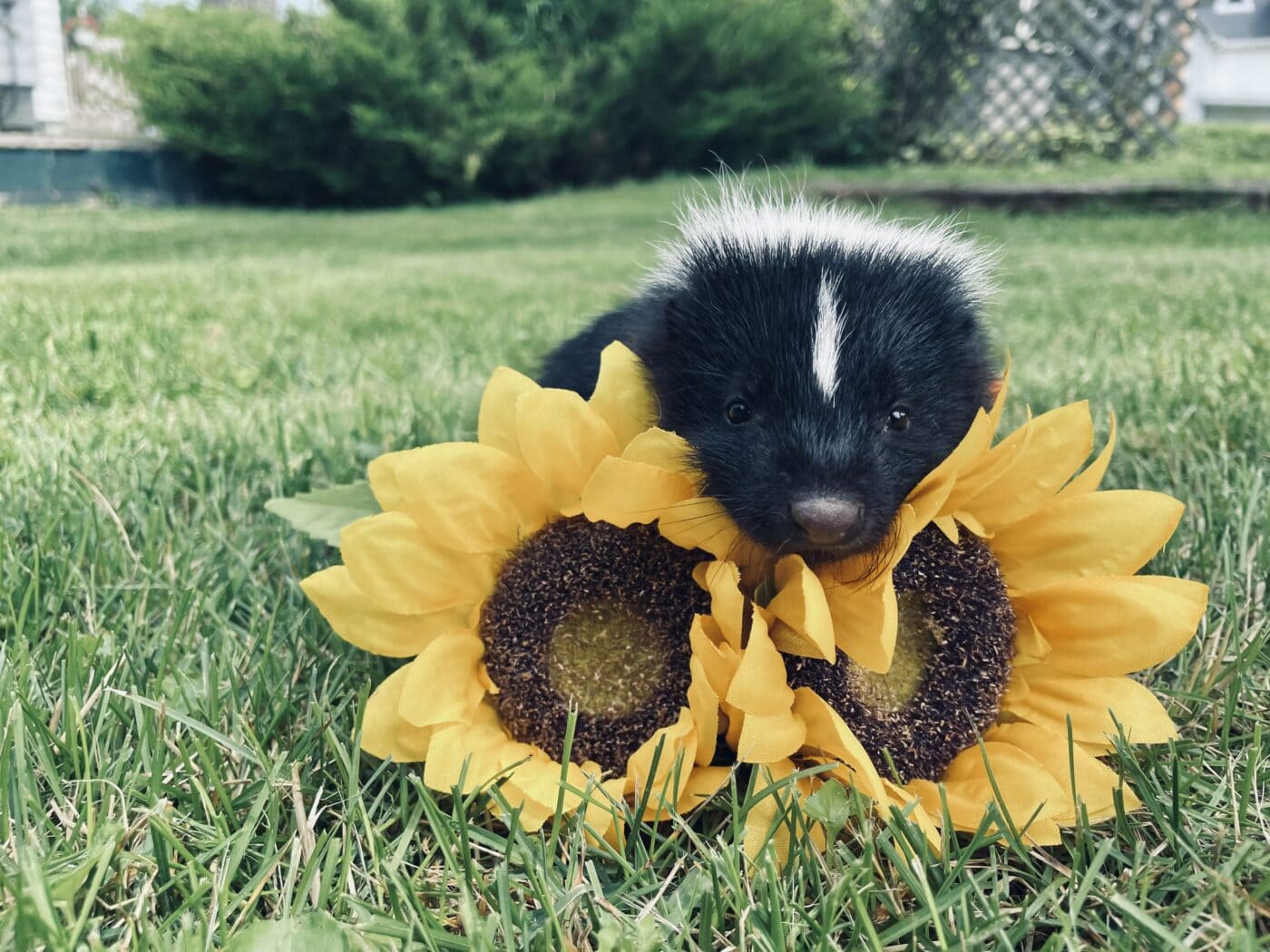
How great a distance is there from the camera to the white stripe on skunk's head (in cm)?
172

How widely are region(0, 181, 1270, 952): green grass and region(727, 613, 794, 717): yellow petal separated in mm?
176

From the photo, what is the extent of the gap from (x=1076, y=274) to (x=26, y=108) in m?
17.6

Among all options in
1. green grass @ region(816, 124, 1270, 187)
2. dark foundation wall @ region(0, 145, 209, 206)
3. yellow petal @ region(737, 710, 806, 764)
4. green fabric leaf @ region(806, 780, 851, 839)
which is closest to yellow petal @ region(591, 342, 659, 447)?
yellow petal @ region(737, 710, 806, 764)

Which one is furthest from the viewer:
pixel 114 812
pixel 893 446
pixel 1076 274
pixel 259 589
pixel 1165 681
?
pixel 1076 274

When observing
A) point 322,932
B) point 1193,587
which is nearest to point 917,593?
point 1193,587

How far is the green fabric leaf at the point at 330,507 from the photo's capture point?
182cm

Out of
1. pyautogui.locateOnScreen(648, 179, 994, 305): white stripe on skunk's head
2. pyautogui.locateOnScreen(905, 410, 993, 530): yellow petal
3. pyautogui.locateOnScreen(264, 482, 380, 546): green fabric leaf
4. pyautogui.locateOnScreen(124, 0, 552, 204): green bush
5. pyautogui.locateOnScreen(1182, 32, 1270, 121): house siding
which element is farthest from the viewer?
pyautogui.locateOnScreen(1182, 32, 1270, 121): house siding

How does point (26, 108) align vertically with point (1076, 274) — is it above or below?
above

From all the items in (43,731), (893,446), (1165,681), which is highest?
(893,446)

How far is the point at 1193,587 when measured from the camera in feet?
4.52

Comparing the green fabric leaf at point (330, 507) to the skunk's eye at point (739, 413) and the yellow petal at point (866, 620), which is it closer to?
the skunk's eye at point (739, 413)

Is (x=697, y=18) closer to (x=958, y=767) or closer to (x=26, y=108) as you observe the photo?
(x=26, y=108)

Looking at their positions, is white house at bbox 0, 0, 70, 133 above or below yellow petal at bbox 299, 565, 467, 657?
above

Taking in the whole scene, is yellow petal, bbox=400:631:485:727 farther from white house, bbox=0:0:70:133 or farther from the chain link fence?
white house, bbox=0:0:70:133
